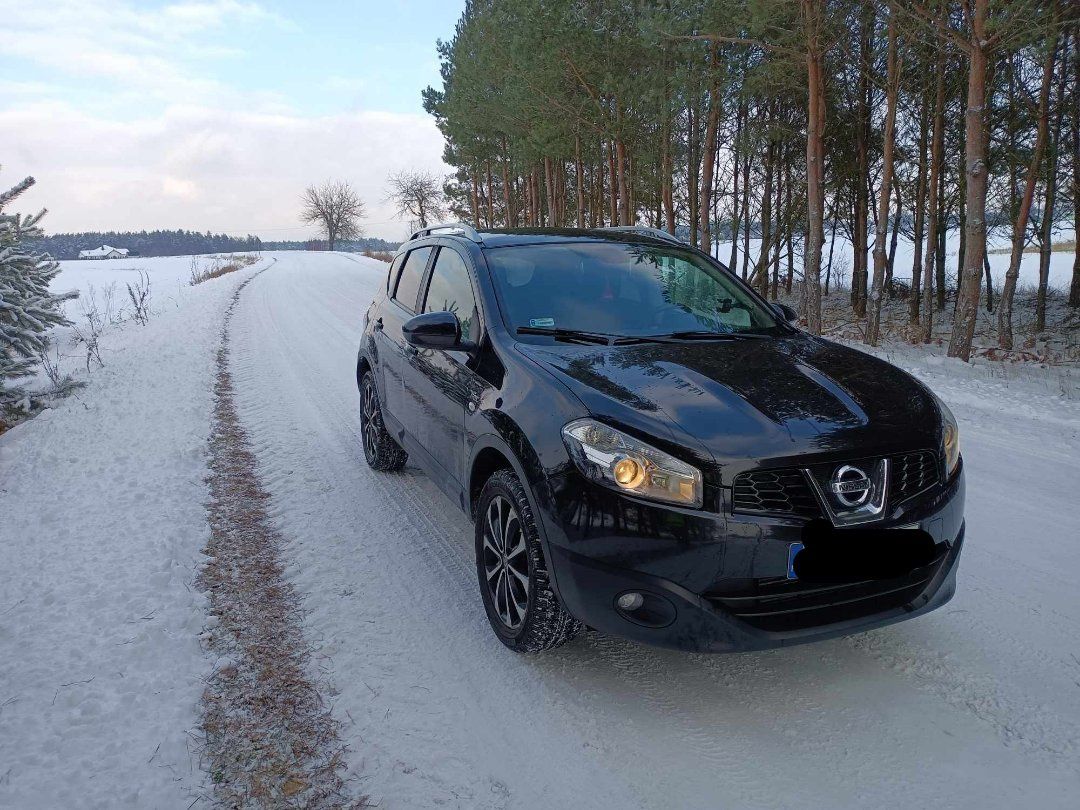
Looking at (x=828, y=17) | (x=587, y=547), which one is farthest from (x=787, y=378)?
(x=828, y=17)

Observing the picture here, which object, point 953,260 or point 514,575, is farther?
point 953,260

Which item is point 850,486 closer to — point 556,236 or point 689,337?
point 689,337

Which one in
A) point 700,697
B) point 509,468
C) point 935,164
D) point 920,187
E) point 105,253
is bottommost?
point 700,697

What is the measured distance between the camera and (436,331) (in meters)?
3.66

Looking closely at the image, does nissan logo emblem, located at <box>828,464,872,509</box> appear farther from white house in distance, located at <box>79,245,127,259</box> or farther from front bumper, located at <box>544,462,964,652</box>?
white house in distance, located at <box>79,245,127,259</box>

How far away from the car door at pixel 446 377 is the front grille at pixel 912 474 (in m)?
1.91

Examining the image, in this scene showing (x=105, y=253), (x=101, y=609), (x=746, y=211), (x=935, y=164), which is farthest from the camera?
(x=105, y=253)

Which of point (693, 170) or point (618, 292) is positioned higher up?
point (693, 170)

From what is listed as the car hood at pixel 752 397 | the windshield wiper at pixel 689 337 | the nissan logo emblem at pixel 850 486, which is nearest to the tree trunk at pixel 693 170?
the windshield wiper at pixel 689 337

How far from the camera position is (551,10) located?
17.2m

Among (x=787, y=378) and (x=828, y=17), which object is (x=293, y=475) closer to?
(x=787, y=378)

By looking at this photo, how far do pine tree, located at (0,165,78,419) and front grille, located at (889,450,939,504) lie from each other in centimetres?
855

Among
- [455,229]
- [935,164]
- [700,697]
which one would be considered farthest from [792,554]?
[935,164]

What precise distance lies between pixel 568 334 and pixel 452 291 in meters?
0.99
